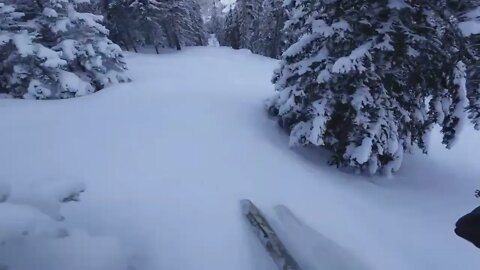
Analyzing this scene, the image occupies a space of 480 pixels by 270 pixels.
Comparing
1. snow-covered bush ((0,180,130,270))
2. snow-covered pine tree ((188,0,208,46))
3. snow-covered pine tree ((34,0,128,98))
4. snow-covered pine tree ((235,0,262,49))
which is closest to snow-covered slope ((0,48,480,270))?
snow-covered bush ((0,180,130,270))

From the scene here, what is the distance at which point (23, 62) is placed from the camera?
11.6m

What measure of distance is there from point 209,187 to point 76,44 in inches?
362

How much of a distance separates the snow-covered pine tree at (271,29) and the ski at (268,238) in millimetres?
30913

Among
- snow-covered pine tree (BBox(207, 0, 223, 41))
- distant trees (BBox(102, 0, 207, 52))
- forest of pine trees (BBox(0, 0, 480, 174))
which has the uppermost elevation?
forest of pine trees (BBox(0, 0, 480, 174))

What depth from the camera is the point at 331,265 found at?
505 cm

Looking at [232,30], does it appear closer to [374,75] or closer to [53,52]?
[53,52]

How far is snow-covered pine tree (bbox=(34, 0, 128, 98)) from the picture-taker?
1215 cm

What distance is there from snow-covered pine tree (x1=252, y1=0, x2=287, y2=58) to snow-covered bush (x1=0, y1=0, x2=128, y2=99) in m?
23.7

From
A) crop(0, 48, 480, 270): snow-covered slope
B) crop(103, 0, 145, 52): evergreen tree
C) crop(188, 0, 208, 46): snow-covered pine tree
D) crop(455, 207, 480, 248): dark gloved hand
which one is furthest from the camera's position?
crop(188, 0, 208, 46): snow-covered pine tree

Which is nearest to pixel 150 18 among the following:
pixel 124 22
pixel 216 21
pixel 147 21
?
pixel 147 21

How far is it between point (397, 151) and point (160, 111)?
19.2 ft

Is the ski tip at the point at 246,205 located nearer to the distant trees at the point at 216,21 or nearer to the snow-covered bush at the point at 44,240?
the snow-covered bush at the point at 44,240

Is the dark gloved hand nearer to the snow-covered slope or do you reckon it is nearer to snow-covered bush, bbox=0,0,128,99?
the snow-covered slope

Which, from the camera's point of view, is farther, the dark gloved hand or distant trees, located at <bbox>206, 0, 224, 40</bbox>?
distant trees, located at <bbox>206, 0, 224, 40</bbox>
